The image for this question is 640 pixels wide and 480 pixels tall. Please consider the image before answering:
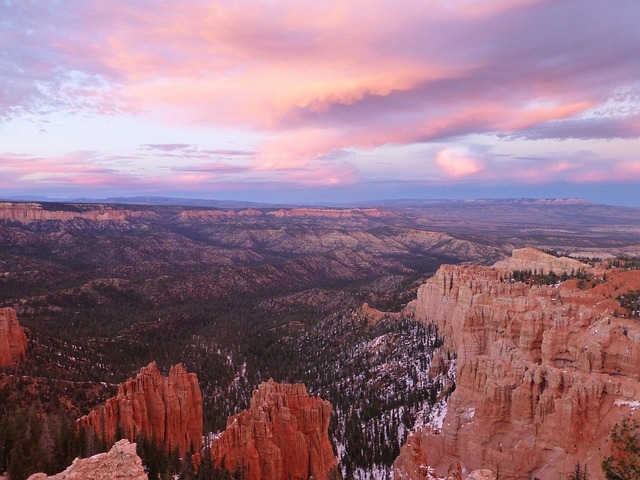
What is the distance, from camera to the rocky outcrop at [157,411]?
122 ft

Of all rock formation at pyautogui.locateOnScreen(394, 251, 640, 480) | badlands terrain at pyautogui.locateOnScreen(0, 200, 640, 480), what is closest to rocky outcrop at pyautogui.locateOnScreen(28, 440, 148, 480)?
badlands terrain at pyautogui.locateOnScreen(0, 200, 640, 480)

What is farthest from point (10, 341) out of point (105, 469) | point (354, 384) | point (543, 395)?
point (543, 395)

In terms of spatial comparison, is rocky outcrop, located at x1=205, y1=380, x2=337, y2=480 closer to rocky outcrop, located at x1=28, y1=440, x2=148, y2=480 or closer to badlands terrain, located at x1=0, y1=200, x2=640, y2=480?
badlands terrain, located at x1=0, y1=200, x2=640, y2=480

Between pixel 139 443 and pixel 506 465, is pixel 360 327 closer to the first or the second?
pixel 506 465

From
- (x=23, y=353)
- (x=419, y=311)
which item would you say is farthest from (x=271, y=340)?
(x=23, y=353)

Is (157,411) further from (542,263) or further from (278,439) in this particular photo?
(542,263)

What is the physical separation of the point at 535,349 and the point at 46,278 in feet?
449

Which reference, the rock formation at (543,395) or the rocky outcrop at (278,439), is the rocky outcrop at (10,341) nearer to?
the rocky outcrop at (278,439)

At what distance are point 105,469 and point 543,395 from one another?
2971 cm

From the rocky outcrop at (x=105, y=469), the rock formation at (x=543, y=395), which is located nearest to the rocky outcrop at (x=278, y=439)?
the rock formation at (x=543, y=395)

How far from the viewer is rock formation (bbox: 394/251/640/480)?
3316cm

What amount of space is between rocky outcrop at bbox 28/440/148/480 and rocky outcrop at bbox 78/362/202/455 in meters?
18.8

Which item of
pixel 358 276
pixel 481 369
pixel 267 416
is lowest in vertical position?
pixel 358 276

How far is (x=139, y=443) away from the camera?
3102cm
